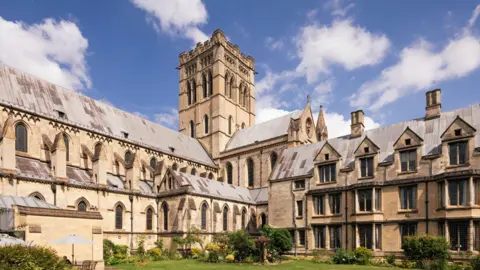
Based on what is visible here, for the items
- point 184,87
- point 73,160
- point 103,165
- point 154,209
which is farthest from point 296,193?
point 184,87

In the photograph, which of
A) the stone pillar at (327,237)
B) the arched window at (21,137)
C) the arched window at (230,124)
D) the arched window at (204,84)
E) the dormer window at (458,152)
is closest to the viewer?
the dormer window at (458,152)

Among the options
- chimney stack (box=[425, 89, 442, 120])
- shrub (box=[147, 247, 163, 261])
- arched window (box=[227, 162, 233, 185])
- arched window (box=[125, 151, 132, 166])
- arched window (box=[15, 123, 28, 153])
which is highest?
chimney stack (box=[425, 89, 442, 120])

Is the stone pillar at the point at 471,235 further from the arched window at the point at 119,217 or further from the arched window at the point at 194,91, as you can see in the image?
the arched window at the point at 194,91

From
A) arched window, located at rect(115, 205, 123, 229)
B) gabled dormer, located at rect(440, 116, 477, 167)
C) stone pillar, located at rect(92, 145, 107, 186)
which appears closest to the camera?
gabled dormer, located at rect(440, 116, 477, 167)

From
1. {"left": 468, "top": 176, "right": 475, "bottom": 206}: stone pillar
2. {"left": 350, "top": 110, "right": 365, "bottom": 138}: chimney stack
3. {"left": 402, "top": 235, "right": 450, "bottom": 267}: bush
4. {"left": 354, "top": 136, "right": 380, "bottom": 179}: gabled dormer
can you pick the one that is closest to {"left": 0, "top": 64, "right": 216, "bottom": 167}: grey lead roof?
{"left": 350, "top": 110, "right": 365, "bottom": 138}: chimney stack

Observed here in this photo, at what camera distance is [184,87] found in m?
65.9

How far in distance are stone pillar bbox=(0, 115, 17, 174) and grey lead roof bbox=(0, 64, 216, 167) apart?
3.96 meters

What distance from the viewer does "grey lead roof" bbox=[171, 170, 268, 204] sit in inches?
1531

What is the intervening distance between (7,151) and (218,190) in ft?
71.1

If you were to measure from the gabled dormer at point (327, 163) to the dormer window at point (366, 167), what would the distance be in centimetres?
223

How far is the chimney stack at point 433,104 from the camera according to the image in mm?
31562

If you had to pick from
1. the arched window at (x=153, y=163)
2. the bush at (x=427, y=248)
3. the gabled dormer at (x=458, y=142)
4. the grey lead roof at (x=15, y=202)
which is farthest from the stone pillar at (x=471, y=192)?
the arched window at (x=153, y=163)

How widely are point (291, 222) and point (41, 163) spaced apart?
2396cm

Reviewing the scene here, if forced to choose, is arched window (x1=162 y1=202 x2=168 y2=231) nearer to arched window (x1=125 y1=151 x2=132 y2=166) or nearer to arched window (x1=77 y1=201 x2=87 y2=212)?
arched window (x1=125 y1=151 x2=132 y2=166)
